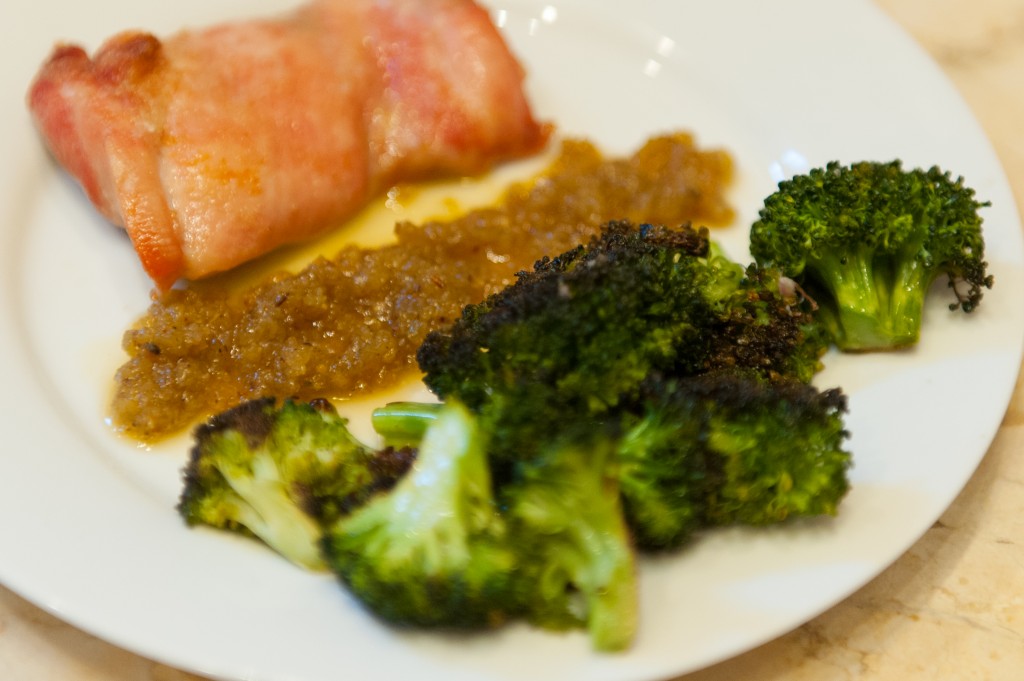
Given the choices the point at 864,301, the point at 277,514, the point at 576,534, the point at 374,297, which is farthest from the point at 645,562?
the point at 374,297

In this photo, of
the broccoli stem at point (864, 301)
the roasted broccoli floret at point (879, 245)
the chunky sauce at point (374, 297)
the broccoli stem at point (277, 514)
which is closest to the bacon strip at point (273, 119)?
the chunky sauce at point (374, 297)

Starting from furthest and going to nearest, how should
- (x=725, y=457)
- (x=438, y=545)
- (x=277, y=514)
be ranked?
(x=277, y=514)
(x=725, y=457)
(x=438, y=545)

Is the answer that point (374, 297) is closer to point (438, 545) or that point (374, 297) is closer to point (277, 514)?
point (277, 514)

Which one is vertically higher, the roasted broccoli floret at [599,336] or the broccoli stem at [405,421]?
the roasted broccoli floret at [599,336]

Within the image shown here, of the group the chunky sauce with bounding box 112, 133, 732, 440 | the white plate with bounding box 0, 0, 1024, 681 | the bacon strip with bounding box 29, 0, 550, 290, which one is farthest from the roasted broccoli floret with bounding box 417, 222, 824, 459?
the bacon strip with bounding box 29, 0, 550, 290

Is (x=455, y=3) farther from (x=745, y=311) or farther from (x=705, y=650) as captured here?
(x=705, y=650)

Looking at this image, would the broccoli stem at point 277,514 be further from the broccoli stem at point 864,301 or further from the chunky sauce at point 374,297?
the broccoli stem at point 864,301
